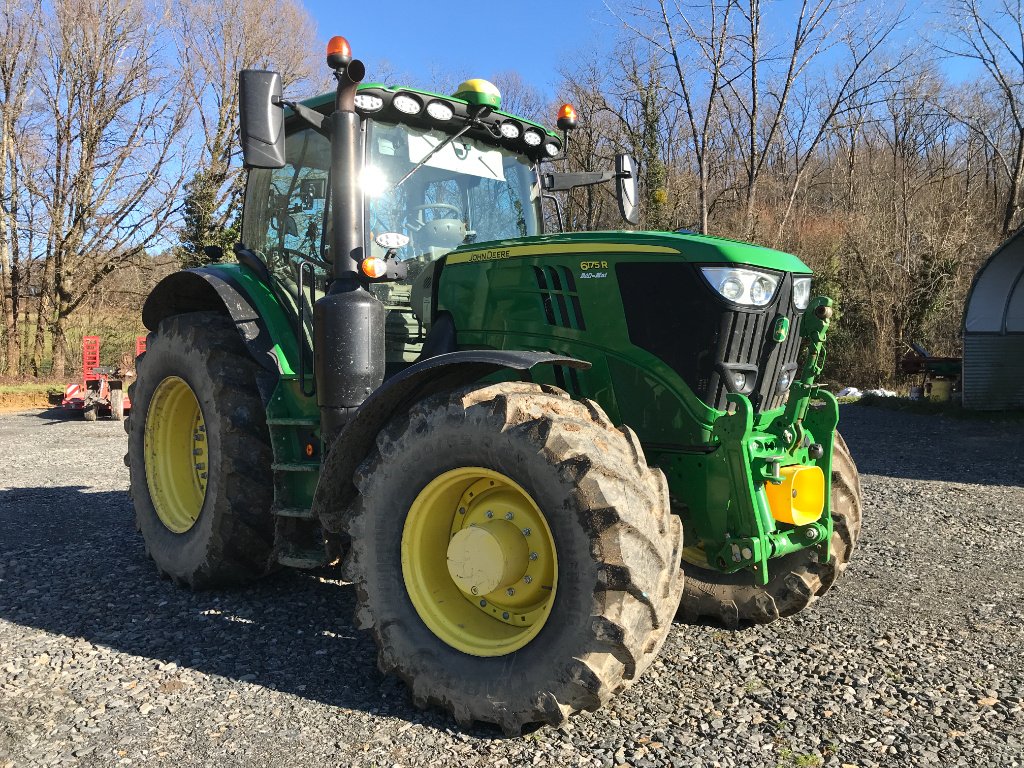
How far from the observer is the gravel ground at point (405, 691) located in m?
2.62

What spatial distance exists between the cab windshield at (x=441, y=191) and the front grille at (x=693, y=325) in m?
1.28

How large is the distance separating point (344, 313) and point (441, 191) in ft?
3.42

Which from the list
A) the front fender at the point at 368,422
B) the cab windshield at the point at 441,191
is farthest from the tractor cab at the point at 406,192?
the front fender at the point at 368,422

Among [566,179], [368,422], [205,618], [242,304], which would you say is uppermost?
[566,179]

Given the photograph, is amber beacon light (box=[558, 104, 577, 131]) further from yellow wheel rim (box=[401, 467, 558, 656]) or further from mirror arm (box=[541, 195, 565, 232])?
yellow wheel rim (box=[401, 467, 558, 656])

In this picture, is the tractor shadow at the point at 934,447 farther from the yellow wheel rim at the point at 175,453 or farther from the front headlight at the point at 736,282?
the yellow wheel rim at the point at 175,453

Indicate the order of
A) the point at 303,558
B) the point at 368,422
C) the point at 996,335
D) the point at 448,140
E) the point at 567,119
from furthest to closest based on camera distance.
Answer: the point at 996,335
the point at 567,119
the point at 448,140
the point at 303,558
the point at 368,422

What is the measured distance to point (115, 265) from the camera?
21172 mm

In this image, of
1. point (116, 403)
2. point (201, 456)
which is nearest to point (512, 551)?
point (201, 456)

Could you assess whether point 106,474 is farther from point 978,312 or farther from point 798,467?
point 978,312

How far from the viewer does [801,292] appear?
134 inches

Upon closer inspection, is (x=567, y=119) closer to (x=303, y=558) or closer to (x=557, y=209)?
(x=557, y=209)

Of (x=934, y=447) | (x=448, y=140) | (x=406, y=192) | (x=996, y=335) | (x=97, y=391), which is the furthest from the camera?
(x=97, y=391)

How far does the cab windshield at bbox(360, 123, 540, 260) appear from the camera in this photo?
390 centimetres
